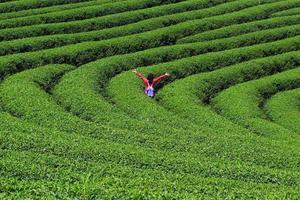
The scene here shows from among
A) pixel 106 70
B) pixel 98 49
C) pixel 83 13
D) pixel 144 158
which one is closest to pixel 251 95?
pixel 106 70

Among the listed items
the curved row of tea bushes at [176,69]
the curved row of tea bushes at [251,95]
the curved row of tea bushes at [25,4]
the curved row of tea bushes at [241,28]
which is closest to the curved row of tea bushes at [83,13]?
the curved row of tea bushes at [25,4]

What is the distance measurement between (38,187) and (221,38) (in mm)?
36025

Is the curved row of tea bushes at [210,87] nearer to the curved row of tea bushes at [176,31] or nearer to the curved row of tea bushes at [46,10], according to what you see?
the curved row of tea bushes at [176,31]

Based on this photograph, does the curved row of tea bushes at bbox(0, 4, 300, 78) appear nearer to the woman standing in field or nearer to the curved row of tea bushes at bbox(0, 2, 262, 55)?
the curved row of tea bushes at bbox(0, 2, 262, 55)

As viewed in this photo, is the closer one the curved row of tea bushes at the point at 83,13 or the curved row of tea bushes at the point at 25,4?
the curved row of tea bushes at the point at 83,13

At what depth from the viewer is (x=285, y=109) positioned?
36.6m

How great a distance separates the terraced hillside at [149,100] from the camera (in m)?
19.1

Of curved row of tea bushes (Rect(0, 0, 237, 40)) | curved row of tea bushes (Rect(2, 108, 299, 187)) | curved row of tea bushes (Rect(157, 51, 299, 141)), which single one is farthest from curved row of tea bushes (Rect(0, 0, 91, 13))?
curved row of tea bushes (Rect(2, 108, 299, 187))

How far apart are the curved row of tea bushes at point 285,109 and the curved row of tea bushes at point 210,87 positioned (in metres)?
3.34

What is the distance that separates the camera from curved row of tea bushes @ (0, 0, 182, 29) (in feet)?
163

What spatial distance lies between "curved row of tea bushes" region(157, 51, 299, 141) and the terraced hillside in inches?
4.0

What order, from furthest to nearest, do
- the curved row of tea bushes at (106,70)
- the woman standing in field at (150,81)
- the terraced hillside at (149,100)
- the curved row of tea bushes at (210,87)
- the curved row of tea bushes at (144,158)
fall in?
the woman standing in field at (150,81)
the curved row of tea bushes at (210,87)
the curved row of tea bushes at (106,70)
the curved row of tea bushes at (144,158)
the terraced hillside at (149,100)

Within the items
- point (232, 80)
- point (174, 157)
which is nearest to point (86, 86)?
point (232, 80)

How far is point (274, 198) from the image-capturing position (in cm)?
1702
